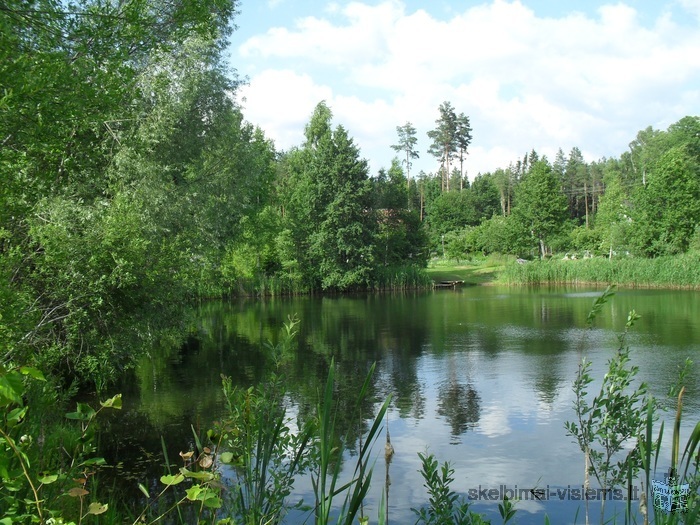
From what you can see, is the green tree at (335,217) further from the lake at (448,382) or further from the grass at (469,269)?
the lake at (448,382)

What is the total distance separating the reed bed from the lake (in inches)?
371

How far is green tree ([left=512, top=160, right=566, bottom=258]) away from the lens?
53250mm

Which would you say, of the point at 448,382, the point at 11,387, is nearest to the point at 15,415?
the point at 11,387

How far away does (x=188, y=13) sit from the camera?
20.1ft

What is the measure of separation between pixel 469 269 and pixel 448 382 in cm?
4050

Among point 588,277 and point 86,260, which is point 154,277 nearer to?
point 86,260

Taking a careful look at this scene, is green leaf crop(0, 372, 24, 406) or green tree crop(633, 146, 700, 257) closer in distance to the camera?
green leaf crop(0, 372, 24, 406)

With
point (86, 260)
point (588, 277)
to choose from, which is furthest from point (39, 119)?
point (588, 277)

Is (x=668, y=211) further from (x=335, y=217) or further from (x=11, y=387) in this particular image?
(x=11, y=387)

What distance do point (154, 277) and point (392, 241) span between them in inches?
1449

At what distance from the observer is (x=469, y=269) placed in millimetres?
53844

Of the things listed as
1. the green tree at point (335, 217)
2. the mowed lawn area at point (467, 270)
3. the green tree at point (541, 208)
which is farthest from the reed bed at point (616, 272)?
the green tree at point (335, 217)

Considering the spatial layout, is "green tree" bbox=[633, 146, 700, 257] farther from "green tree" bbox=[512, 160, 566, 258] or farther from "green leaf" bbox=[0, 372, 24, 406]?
"green leaf" bbox=[0, 372, 24, 406]

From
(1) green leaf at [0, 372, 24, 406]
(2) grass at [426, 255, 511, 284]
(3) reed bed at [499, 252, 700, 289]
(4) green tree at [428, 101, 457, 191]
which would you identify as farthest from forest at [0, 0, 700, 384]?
(4) green tree at [428, 101, 457, 191]
